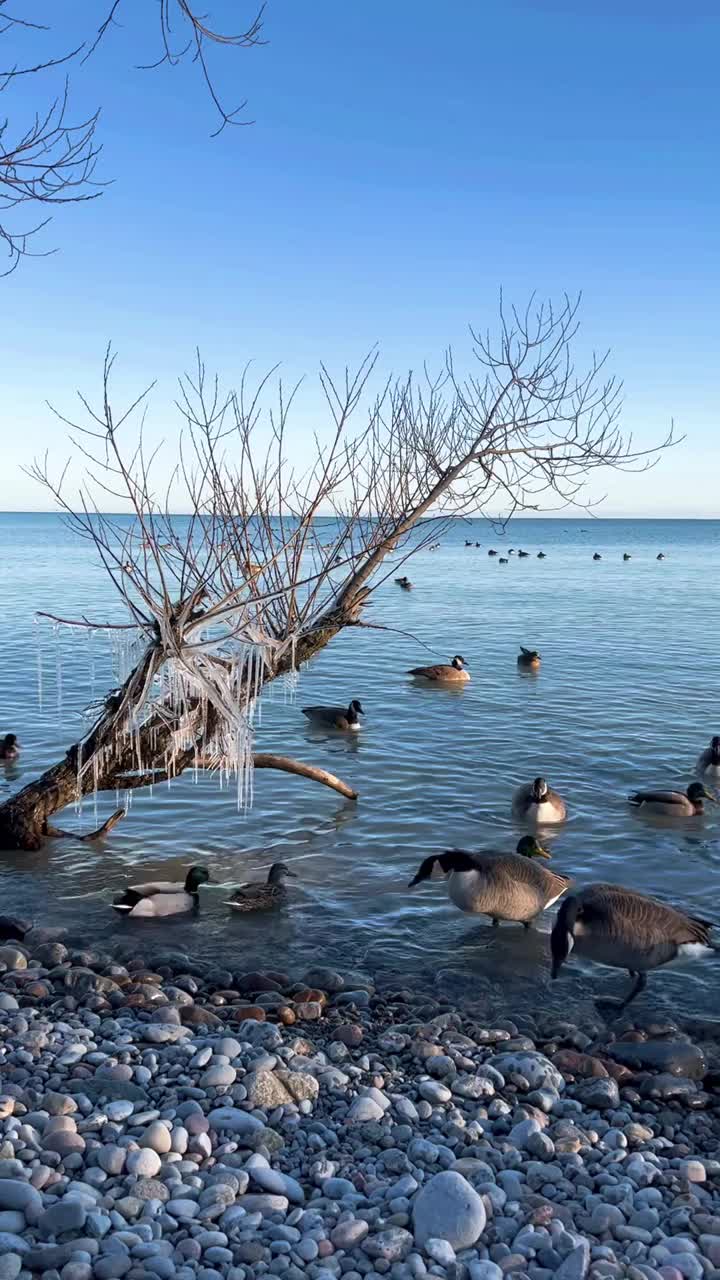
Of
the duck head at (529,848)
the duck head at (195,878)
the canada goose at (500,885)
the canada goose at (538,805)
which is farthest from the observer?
the canada goose at (538,805)

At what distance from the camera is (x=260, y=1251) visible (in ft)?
13.2

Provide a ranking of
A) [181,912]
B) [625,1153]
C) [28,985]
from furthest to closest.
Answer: [181,912], [28,985], [625,1153]

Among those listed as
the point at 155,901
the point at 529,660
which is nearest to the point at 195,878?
the point at 155,901

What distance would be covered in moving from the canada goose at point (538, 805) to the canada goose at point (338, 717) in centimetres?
543

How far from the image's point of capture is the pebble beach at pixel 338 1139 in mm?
4125

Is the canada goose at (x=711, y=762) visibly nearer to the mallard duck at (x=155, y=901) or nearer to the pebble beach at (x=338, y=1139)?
the pebble beach at (x=338, y=1139)

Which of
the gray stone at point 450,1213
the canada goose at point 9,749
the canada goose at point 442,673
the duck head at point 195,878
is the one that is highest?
the canada goose at point 442,673

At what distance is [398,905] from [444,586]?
4055 cm

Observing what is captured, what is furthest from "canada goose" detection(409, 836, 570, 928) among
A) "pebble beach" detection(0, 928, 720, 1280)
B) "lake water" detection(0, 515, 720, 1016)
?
"pebble beach" detection(0, 928, 720, 1280)

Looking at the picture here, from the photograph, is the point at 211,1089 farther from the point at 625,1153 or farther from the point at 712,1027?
the point at 712,1027

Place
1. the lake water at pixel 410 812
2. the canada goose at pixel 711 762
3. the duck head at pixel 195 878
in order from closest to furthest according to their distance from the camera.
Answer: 1. the lake water at pixel 410 812
2. the duck head at pixel 195 878
3. the canada goose at pixel 711 762

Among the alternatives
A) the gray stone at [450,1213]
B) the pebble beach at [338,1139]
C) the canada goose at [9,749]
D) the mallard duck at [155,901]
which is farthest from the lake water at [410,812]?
the gray stone at [450,1213]

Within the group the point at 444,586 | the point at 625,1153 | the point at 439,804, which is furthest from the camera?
the point at 444,586

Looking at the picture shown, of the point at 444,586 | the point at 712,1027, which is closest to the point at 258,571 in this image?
the point at 712,1027
